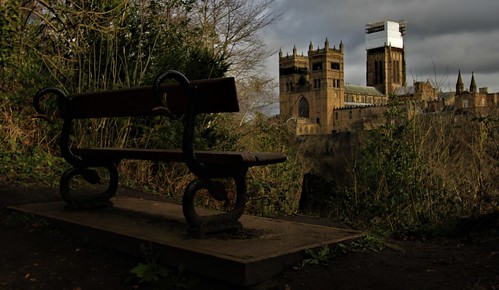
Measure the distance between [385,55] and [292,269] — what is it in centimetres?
14002

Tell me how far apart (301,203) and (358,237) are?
6.26m

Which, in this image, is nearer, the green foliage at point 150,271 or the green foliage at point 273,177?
the green foliage at point 150,271

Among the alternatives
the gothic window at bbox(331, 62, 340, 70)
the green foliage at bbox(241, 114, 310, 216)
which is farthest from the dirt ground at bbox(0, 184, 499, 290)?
the gothic window at bbox(331, 62, 340, 70)

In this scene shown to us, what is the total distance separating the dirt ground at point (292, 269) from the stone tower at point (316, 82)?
103 m

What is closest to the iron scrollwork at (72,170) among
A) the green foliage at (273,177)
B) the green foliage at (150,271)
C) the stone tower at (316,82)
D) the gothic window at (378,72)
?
the green foliage at (150,271)

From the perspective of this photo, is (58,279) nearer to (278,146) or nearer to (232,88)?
(232,88)

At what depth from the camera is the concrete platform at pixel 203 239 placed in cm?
275

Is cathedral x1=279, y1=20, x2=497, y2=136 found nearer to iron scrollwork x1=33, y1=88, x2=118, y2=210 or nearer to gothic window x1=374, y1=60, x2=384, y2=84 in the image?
gothic window x1=374, y1=60, x2=384, y2=84

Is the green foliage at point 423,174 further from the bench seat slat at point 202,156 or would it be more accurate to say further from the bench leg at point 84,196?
the bench leg at point 84,196

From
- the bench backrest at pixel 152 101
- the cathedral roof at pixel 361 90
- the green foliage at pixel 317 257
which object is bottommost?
the green foliage at pixel 317 257

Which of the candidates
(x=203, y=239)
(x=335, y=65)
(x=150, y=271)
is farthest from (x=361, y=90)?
(x=150, y=271)

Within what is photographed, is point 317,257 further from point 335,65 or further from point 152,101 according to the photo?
point 335,65

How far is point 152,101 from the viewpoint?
384cm

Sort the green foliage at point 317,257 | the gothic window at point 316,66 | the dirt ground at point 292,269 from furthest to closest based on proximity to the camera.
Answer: the gothic window at point 316,66
the green foliage at point 317,257
the dirt ground at point 292,269
